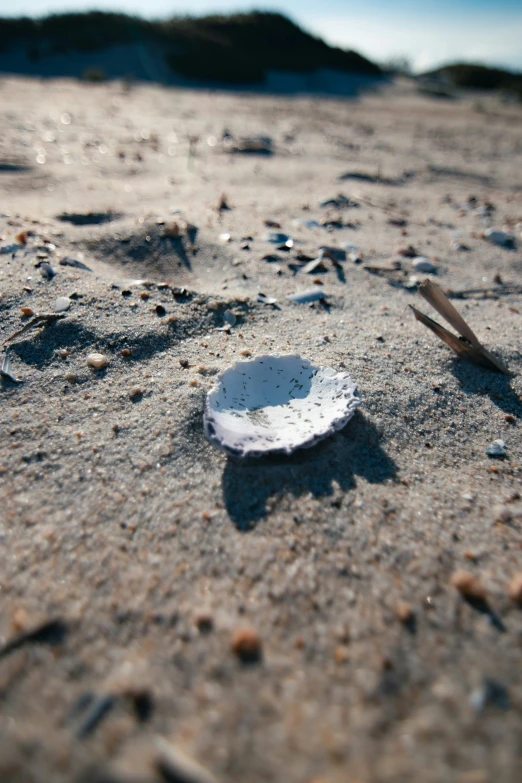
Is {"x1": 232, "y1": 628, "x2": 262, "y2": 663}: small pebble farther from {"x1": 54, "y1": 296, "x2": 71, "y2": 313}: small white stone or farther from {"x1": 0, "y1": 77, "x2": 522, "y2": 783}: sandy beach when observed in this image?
{"x1": 54, "y1": 296, "x2": 71, "y2": 313}: small white stone

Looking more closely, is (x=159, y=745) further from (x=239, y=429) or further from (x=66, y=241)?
(x=66, y=241)

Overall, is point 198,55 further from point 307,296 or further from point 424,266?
point 307,296

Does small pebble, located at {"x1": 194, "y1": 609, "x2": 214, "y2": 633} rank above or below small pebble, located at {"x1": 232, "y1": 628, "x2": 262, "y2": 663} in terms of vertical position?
below

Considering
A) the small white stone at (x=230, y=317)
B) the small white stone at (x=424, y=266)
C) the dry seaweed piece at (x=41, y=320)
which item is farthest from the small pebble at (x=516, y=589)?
the small white stone at (x=424, y=266)

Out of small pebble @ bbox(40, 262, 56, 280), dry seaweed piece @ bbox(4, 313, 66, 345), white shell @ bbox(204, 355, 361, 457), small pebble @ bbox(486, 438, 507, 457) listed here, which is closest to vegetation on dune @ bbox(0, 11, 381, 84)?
small pebble @ bbox(40, 262, 56, 280)

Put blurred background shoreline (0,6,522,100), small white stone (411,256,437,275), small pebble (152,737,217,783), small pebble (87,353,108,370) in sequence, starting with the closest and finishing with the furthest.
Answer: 1. small pebble (152,737,217,783)
2. small pebble (87,353,108,370)
3. small white stone (411,256,437,275)
4. blurred background shoreline (0,6,522,100)

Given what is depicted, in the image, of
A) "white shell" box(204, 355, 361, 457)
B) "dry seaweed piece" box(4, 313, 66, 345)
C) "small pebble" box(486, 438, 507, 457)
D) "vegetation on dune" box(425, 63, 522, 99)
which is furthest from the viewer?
"vegetation on dune" box(425, 63, 522, 99)

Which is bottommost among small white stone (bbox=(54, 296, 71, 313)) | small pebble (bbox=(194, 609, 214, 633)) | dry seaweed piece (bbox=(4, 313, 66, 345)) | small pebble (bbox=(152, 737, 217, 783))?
small pebble (bbox=(194, 609, 214, 633))
